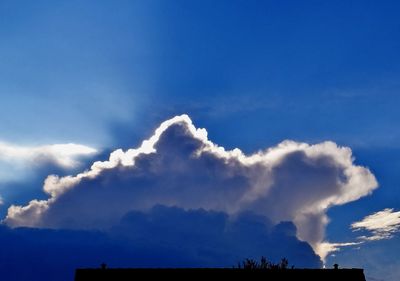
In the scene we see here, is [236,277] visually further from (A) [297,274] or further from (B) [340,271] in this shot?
(B) [340,271]

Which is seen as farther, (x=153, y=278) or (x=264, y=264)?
(x=264, y=264)

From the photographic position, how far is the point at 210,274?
35625 millimetres

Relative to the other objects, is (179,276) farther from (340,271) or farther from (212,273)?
(340,271)

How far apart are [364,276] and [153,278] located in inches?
603

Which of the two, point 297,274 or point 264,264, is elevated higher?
point 264,264

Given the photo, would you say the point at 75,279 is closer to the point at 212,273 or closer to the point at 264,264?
the point at 212,273

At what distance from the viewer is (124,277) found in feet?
116

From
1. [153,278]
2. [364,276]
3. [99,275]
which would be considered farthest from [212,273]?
[364,276]

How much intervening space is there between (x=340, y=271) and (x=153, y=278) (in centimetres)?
1341

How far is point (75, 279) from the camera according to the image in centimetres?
3531

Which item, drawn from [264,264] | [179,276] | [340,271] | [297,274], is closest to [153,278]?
[179,276]

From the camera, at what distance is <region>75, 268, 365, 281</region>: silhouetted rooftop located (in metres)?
35.2

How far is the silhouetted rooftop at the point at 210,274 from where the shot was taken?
35219 millimetres

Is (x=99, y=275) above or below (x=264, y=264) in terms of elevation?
below
